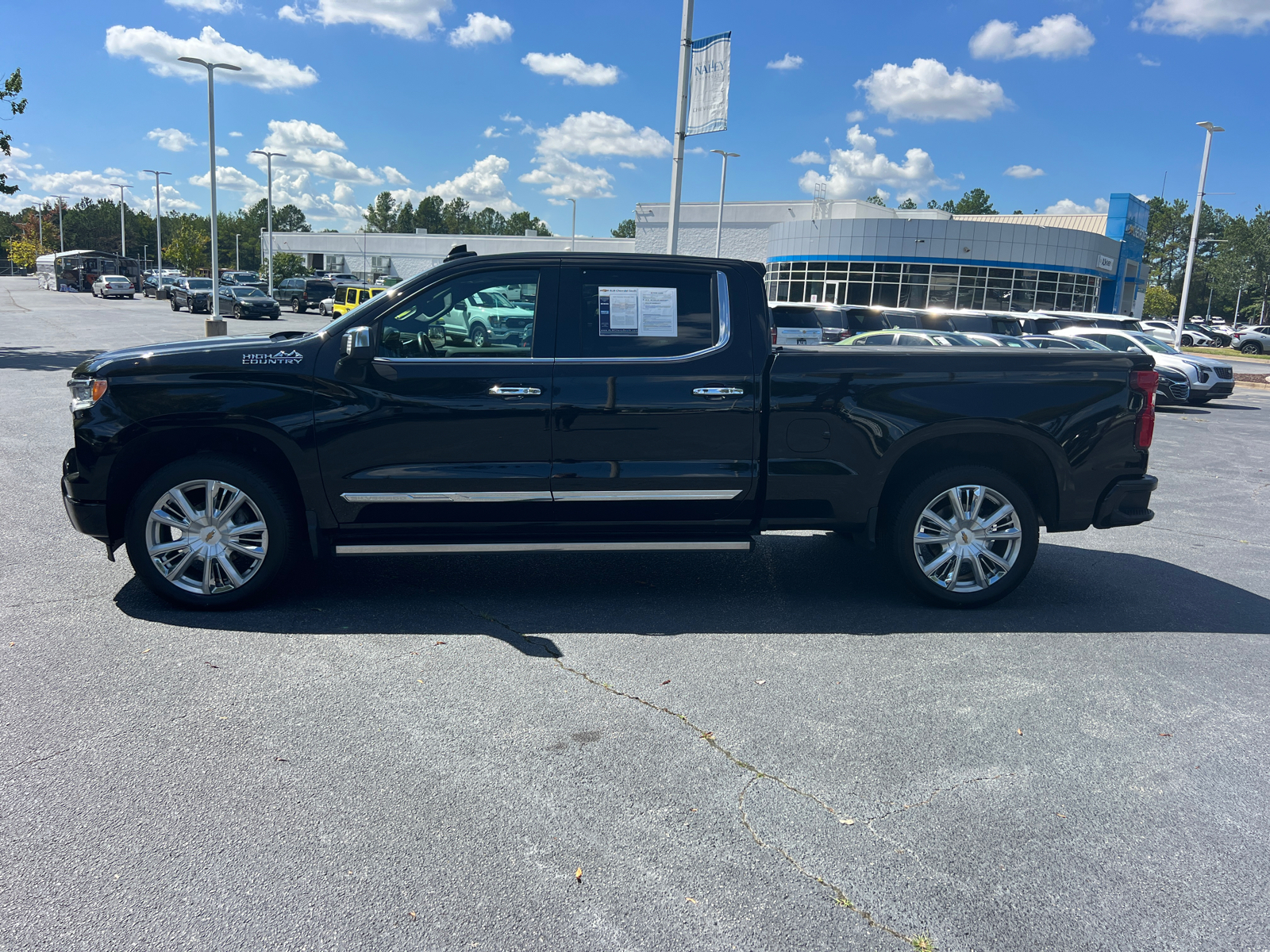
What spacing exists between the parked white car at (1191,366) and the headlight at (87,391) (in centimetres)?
1975

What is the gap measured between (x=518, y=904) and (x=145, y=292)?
76.7m

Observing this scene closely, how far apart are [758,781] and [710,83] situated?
42.8 feet

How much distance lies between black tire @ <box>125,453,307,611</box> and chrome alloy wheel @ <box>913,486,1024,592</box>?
3.61 m

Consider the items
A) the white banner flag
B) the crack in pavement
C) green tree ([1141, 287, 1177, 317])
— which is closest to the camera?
the crack in pavement

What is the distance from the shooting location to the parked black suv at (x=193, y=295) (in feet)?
143

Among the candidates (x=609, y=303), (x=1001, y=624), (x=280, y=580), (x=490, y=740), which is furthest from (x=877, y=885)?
(x=280, y=580)

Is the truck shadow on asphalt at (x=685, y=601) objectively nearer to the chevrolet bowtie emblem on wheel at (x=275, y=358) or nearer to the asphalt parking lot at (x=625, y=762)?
the asphalt parking lot at (x=625, y=762)

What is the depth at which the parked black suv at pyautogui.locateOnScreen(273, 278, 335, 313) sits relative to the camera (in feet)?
156

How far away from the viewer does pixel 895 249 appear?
171 feet

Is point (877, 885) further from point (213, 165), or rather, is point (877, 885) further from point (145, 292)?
point (145, 292)

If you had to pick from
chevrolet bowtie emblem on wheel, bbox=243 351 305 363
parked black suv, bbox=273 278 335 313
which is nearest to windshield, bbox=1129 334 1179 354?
chevrolet bowtie emblem on wheel, bbox=243 351 305 363

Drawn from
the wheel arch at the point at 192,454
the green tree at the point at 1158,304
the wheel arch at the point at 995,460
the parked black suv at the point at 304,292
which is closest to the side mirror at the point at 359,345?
the wheel arch at the point at 192,454

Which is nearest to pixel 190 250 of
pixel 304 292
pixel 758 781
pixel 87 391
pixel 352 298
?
pixel 304 292

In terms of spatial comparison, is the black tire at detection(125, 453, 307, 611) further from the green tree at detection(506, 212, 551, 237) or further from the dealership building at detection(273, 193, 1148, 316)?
the green tree at detection(506, 212, 551, 237)
